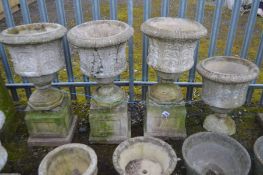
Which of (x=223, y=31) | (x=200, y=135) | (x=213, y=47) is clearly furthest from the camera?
(x=223, y=31)

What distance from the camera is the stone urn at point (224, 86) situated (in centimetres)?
285

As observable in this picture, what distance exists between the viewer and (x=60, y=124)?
330cm

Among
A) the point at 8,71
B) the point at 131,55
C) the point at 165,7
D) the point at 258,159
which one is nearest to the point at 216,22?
the point at 165,7

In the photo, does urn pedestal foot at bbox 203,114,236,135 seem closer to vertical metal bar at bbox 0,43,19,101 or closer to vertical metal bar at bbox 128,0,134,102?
vertical metal bar at bbox 128,0,134,102

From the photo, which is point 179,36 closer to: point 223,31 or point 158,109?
point 158,109

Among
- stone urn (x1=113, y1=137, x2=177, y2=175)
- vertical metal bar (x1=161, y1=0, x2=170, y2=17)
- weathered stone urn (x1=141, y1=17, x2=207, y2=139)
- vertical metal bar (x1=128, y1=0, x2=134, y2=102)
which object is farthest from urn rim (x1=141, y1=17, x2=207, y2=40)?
stone urn (x1=113, y1=137, x2=177, y2=175)

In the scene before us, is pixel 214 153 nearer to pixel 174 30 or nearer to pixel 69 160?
pixel 174 30

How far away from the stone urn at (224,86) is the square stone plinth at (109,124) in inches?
38.5

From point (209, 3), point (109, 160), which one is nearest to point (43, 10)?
point (109, 160)

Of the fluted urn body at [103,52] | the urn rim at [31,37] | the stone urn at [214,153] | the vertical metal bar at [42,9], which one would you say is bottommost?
the stone urn at [214,153]

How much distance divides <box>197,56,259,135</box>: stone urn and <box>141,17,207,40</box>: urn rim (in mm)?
453

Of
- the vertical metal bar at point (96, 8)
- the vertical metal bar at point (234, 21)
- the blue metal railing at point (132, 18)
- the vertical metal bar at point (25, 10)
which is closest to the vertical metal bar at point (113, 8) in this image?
the blue metal railing at point (132, 18)

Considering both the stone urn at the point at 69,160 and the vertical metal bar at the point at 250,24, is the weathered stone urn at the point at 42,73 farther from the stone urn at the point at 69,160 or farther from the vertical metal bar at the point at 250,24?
the vertical metal bar at the point at 250,24

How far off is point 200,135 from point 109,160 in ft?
3.55
